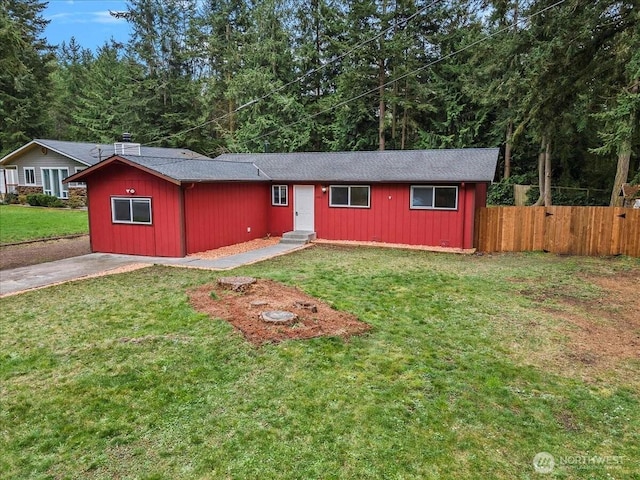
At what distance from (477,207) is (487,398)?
9772 mm

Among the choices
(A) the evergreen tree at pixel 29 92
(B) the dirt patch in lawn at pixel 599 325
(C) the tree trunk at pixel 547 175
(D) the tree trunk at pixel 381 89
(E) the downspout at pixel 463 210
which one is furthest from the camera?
(A) the evergreen tree at pixel 29 92

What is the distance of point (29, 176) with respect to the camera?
1007 inches

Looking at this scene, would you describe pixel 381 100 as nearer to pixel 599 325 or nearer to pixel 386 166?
pixel 386 166

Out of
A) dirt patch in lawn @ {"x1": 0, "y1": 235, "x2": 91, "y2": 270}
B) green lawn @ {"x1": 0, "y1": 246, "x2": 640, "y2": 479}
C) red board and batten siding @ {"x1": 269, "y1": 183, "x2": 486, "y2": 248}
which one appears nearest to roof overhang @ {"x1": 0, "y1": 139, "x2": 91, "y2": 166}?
dirt patch in lawn @ {"x1": 0, "y1": 235, "x2": 91, "y2": 270}

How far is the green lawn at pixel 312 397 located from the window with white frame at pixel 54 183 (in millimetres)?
20639

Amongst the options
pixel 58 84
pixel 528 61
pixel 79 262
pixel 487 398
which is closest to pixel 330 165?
pixel 528 61

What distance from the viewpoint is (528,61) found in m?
11.2

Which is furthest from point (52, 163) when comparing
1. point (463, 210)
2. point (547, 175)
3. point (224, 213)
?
point (547, 175)

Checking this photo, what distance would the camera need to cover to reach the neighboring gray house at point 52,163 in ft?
77.0

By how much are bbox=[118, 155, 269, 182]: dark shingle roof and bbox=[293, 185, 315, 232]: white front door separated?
4.10 ft

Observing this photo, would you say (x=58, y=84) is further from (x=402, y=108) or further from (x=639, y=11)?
(x=639, y=11)

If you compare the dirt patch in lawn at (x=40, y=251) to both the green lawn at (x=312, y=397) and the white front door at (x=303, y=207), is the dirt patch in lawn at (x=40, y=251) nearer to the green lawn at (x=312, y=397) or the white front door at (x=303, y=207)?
the green lawn at (x=312, y=397)

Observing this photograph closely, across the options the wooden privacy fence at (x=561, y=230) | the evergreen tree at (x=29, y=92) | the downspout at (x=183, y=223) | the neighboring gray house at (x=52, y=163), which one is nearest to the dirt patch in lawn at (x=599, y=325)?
the wooden privacy fence at (x=561, y=230)
